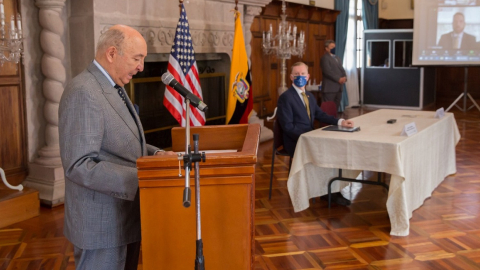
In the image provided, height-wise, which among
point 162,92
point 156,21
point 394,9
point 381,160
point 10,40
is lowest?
point 381,160

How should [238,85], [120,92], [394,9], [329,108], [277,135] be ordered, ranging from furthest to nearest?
[394,9], [238,85], [329,108], [277,135], [120,92]

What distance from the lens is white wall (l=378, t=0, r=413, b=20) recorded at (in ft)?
46.0

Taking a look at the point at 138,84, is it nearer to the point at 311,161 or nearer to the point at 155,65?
the point at 155,65

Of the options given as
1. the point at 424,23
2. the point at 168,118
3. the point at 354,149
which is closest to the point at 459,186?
the point at 354,149

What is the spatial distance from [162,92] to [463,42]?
23.4 feet

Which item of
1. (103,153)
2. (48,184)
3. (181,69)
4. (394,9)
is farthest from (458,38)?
(103,153)

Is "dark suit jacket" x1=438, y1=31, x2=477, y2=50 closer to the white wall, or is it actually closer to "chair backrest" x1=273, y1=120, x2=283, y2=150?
the white wall

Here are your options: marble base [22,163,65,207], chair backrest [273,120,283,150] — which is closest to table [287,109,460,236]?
chair backrest [273,120,283,150]

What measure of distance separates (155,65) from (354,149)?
10.3ft

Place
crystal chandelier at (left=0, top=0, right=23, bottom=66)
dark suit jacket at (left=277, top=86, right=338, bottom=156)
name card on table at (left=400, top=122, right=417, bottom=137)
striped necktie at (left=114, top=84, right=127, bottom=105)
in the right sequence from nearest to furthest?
A: striped necktie at (left=114, top=84, right=127, bottom=105) → crystal chandelier at (left=0, top=0, right=23, bottom=66) → name card on table at (left=400, top=122, right=417, bottom=137) → dark suit jacket at (left=277, top=86, right=338, bottom=156)

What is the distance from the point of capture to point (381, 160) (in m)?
3.80

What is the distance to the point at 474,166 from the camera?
238 inches

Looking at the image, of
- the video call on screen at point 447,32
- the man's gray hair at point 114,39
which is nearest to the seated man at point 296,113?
the man's gray hair at point 114,39

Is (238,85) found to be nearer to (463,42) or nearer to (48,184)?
(48,184)
